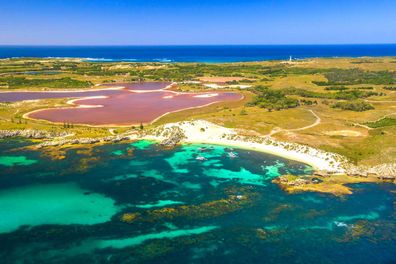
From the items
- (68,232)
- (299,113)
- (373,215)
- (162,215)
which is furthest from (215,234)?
(299,113)

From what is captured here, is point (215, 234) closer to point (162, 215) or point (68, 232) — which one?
point (162, 215)

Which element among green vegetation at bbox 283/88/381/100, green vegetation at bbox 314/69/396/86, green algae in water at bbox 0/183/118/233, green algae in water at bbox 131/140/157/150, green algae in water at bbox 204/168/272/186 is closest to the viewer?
green algae in water at bbox 0/183/118/233

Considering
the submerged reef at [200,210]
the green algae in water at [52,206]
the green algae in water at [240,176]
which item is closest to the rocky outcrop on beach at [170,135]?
the green algae in water at [240,176]

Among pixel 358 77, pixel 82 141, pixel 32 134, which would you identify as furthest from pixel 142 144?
pixel 358 77

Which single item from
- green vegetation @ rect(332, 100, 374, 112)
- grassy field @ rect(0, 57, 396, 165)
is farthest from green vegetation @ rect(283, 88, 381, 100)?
green vegetation @ rect(332, 100, 374, 112)

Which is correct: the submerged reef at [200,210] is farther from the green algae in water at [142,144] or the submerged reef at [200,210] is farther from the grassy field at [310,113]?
the green algae in water at [142,144]

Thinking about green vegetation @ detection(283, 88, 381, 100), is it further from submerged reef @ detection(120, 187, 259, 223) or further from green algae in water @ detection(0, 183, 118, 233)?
green algae in water @ detection(0, 183, 118, 233)
